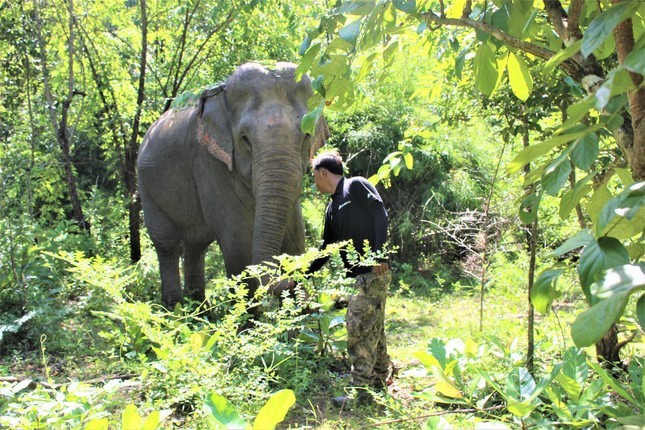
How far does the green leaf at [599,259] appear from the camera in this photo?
120cm

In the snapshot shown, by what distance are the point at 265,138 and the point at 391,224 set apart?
587 centimetres

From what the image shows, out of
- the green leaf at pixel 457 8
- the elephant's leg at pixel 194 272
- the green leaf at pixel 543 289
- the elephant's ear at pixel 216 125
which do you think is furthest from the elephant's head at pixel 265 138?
the green leaf at pixel 543 289

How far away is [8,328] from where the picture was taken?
19.2 feet

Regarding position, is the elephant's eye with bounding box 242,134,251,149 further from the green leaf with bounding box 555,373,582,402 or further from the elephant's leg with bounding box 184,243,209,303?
the green leaf with bounding box 555,373,582,402

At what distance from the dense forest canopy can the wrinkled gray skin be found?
0.47 metres

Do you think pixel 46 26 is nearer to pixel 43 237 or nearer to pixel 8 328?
pixel 43 237

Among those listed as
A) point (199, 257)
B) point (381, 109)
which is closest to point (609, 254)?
point (199, 257)

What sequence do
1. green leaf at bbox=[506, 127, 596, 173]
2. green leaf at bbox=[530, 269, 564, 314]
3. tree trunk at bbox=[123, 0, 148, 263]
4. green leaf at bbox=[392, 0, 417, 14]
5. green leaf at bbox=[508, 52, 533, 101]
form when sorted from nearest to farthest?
1. green leaf at bbox=[506, 127, 596, 173]
2. green leaf at bbox=[530, 269, 564, 314]
3. green leaf at bbox=[392, 0, 417, 14]
4. green leaf at bbox=[508, 52, 533, 101]
5. tree trunk at bbox=[123, 0, 148, 263]

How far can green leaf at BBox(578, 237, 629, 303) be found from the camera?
120 centimetres

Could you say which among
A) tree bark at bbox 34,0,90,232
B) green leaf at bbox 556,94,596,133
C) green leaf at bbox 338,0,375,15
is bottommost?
green leaf at bbox 556,94,596,133

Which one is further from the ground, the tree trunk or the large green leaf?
the tree trunk

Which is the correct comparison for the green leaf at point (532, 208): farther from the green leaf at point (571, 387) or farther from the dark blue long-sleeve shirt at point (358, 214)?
the dark blue long-sleeve shirt at point (358, 214)

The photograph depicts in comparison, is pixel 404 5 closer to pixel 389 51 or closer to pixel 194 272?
pixel 389 51

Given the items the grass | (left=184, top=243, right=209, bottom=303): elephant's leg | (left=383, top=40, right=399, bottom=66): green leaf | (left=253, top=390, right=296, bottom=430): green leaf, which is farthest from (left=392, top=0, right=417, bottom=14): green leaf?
(left=184, top=243, right=209, bottom=303): elephant's leg
